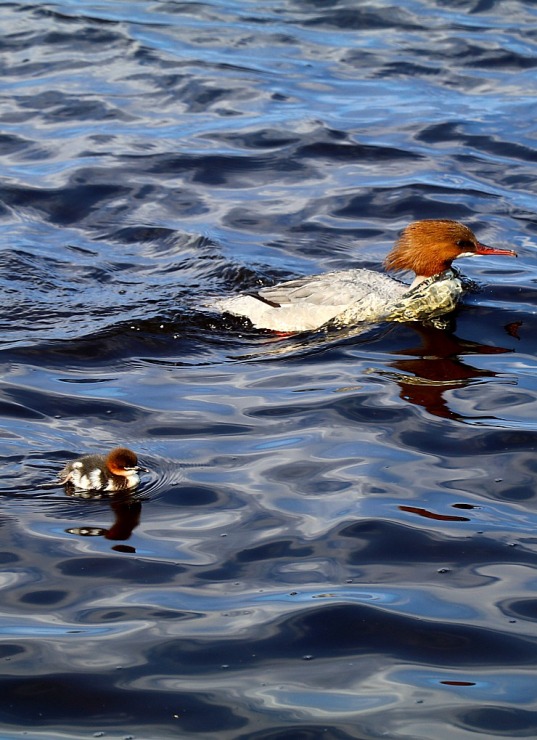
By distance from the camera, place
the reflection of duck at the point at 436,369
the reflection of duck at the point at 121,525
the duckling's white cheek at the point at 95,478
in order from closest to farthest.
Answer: the reflection of duck at the point at 121,525 → the duckling's white cheek at the point at 95,478 → the reflection of duck at the point at 436,369

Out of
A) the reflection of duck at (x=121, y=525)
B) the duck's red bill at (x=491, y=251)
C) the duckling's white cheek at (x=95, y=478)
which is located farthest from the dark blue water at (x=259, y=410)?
the duck's red bill at (x=491, y=251)

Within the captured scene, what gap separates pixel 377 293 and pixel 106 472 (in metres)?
4.23

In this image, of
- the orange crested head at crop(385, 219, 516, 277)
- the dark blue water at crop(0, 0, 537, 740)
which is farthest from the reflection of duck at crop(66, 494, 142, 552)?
the orange crested head at crop(385, 219, 516, 277)

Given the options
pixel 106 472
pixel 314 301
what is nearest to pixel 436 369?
pixel 314 301

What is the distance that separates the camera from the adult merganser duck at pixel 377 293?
Result: 10.1 meters

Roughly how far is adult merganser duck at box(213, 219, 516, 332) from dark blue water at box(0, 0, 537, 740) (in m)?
0.26

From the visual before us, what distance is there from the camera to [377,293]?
1030cm

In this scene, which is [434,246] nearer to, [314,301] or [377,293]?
[377,293]

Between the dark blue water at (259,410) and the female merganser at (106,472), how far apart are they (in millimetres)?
119

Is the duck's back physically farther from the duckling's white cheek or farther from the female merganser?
the duckling's white cheek

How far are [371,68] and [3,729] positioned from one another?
1422 centimetres

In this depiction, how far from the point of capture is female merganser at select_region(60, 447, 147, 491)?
666 cm

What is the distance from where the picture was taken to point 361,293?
10.2 m

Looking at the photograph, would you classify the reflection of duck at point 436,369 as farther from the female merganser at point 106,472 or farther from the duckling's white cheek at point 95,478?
the duckling's white cheek at point 95,478
